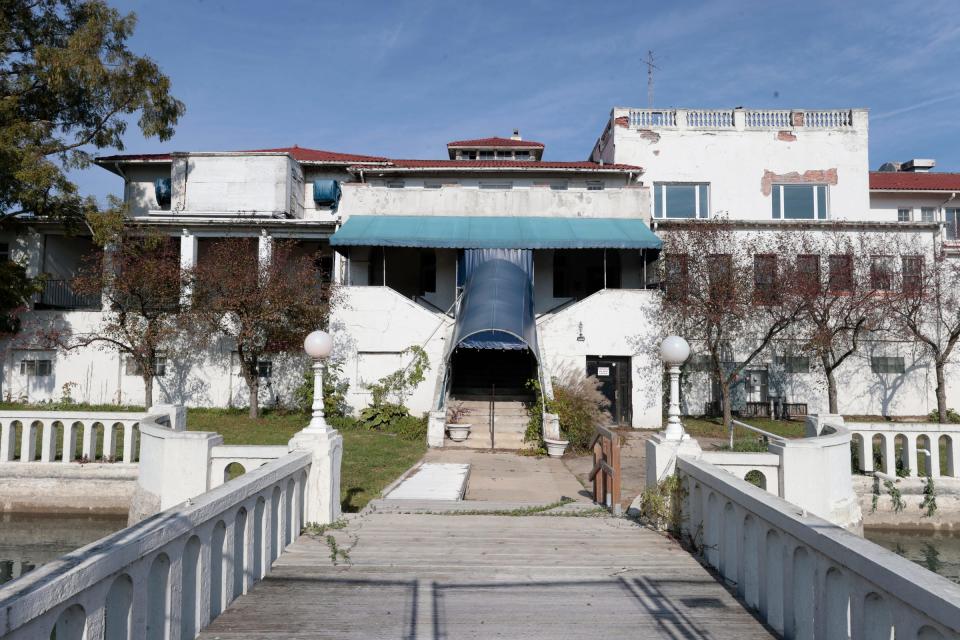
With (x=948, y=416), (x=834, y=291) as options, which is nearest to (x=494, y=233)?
(x=834, y=291)

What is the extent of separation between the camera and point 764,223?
77.2 ft

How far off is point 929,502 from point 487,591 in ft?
33.5

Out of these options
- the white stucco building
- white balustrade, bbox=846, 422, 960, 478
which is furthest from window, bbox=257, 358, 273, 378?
white balustrade, bbox=846, 422, 960, 478

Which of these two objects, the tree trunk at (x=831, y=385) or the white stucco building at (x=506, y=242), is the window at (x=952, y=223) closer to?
the white stucco building at (x=506, y=242)

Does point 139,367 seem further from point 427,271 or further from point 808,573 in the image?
point 808,573

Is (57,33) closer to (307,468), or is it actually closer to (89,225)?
(89,225)

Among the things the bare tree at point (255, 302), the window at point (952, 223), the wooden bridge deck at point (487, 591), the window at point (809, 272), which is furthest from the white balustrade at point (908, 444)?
the window at point (952, 223)

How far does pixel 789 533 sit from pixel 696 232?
19494 mm

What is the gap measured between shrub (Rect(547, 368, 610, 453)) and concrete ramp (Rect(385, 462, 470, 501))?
13.2ft

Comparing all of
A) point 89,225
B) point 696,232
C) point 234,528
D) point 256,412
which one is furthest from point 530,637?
point 89,225

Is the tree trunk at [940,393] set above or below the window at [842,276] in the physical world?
below

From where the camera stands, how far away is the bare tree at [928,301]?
69.8ft

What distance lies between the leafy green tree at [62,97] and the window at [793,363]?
23.1m

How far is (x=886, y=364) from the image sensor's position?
2308 cm
